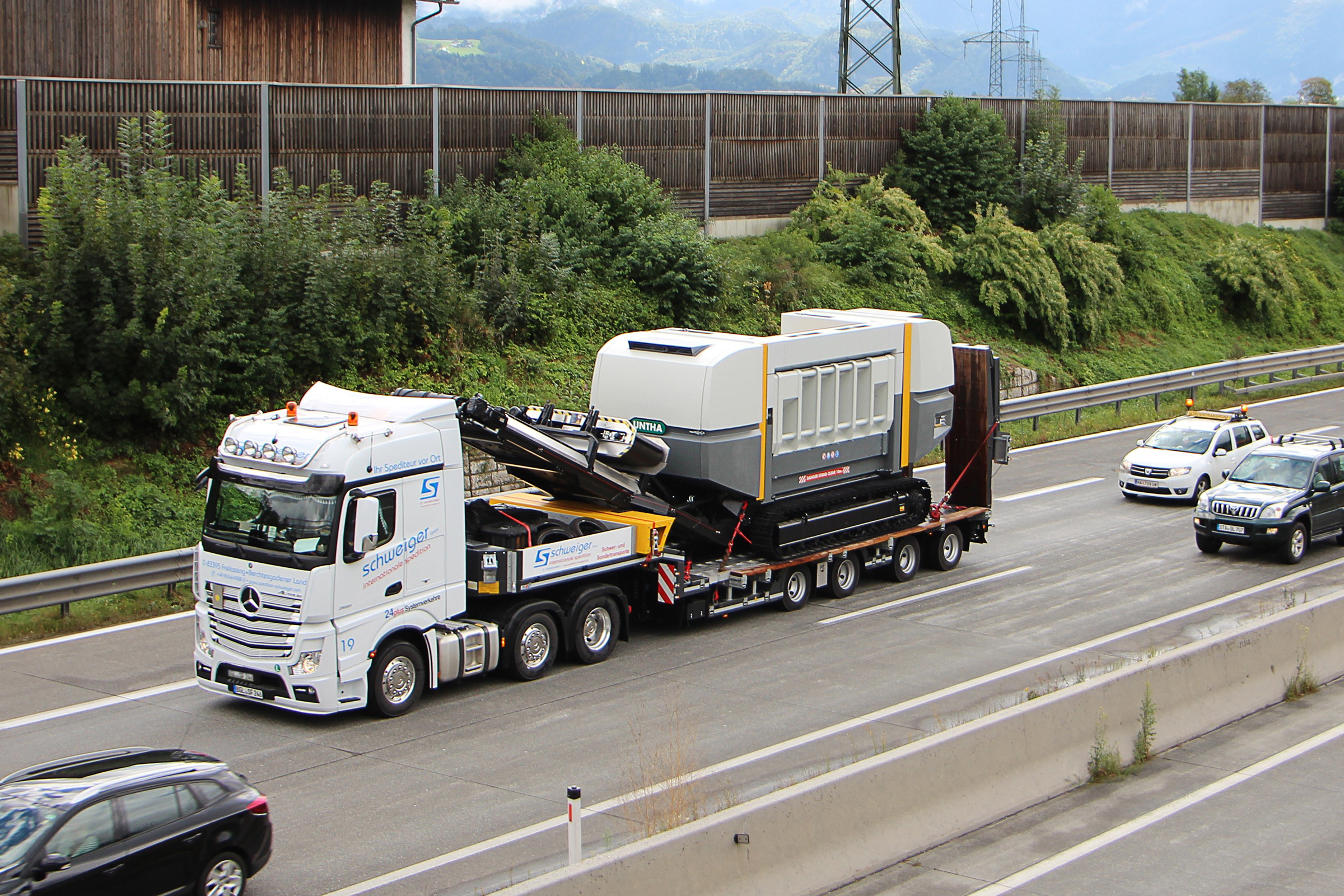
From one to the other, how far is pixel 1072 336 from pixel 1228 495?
1686 cm

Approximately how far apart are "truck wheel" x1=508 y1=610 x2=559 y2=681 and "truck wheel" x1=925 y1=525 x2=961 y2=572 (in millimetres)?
7505

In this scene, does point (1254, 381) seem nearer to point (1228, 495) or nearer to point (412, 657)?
point (1228, 495)

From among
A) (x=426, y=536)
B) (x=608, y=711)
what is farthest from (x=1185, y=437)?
(x=426, y=536)

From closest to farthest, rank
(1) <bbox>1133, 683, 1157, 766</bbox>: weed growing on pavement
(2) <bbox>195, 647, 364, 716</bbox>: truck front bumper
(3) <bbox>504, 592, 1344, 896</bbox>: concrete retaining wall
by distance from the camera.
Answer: (3) <bbox>504, 592, 1344, 896</bbox>: concrete retaining wall < (1) <bbox>1133, 683, 1157, 766</bbox>: weed growing on pavement < (2) <bbox>195, 647, 364, 716</bbox>: truck front bumper

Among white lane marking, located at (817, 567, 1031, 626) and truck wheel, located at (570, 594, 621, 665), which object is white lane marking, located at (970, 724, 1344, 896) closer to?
white lane marking, located at (817, 567, 1031, 626)

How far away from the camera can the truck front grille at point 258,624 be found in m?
13.1

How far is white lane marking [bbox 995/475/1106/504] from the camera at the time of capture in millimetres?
26141

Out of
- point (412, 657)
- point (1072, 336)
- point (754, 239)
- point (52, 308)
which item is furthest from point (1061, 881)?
point (1072, 336)

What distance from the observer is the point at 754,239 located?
35.9m

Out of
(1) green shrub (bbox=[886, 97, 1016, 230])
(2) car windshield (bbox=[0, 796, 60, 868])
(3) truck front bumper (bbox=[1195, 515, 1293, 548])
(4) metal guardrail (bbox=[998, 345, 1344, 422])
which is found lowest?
(3) truck front bumper (bbox=[1195, 515, 1293, 548])

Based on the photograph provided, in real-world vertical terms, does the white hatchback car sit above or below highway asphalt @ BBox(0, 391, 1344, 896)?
above

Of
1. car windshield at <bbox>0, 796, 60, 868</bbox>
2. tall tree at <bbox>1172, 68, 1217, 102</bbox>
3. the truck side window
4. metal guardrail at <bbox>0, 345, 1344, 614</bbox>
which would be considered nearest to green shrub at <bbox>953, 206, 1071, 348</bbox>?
metal guardrail at <bbox>0, 345, 1344, 614</bbox>

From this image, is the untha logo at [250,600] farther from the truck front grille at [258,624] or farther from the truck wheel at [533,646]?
the truck wheel at [533,646]

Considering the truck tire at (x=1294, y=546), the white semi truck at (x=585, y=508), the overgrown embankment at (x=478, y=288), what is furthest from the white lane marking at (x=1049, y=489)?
the overgrown embankment at (x=478, y=288)
